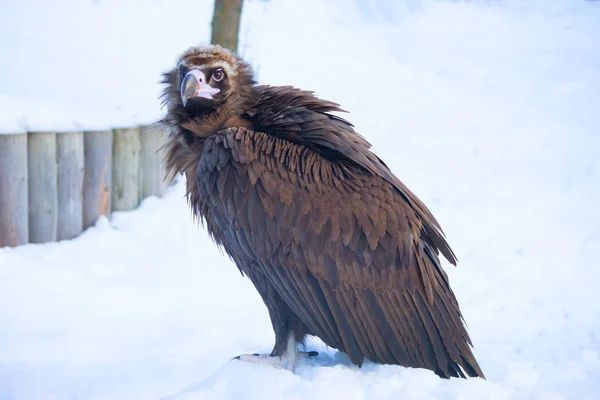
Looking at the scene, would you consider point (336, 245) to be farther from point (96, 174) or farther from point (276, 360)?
point (96, 174)

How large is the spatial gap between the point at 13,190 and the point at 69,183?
2.22 feet

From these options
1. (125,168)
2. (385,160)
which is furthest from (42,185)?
(385,160)

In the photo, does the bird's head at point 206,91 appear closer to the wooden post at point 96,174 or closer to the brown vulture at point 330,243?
the brown vulture at point 330,243

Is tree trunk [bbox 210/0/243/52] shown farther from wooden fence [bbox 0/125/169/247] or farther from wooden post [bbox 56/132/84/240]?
wooden post [bbox 56/132/84/240]

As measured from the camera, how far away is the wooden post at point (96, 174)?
285 inches

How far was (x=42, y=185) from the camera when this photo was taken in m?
6.74

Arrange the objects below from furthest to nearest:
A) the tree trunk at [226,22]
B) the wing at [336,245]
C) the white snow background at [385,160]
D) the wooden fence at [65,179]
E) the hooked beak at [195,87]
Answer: the tree trunk at [226,22] → the wooden fence at [65,179] → the white snow background at [385,160] → the hooked beak at [195,87] → the wing at [336,245]

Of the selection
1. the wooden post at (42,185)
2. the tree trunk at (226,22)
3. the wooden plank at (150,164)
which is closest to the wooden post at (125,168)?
the wooden plank at (150,164)

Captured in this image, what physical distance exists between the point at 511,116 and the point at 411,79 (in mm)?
2338

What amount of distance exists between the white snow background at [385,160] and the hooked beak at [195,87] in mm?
1586

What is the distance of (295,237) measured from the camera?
12.2 feet

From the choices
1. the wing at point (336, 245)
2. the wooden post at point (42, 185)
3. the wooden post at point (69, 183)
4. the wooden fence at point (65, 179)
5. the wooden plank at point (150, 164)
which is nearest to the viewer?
the wing at point (336, 245)

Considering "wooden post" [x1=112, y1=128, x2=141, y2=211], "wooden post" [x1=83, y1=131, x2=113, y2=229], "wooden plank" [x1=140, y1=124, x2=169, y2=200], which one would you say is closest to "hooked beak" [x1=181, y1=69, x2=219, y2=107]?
"wooden post" [x1=83, y1=131, x2=113, y2=229]

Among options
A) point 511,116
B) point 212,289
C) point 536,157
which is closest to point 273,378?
point 212,289
